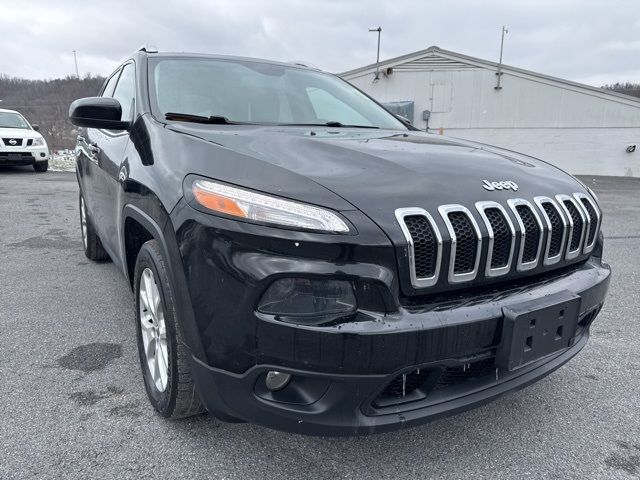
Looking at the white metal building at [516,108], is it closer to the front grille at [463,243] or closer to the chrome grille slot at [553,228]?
the chrome grille slot at [553,228]

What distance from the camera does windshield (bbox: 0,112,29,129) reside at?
42.8 ft

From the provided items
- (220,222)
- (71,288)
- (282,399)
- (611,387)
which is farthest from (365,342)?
A: (71,288)

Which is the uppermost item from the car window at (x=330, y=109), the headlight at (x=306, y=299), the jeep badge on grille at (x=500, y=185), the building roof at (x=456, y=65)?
the building roof at (x=456, y=65)

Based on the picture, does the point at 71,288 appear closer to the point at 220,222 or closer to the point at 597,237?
the point at 220,222

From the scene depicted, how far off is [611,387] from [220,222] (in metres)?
2.21

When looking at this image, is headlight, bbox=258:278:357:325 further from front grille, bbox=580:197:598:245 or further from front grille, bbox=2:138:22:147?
front grille, bbox=2:138:22:147

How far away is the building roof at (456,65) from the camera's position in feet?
59.7

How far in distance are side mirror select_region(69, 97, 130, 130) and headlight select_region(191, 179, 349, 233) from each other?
44.7 inches

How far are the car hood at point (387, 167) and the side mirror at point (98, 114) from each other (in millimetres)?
498

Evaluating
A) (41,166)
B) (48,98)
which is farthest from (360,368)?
(48,98)

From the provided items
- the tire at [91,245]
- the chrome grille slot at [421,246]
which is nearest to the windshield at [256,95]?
the chrome grille slot at [421,246]

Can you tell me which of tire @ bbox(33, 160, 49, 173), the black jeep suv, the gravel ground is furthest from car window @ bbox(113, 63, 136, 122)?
tire @ bbox(33, 160, 49, 173)

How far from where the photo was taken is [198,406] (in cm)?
196

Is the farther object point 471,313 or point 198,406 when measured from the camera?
point 198,406
